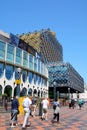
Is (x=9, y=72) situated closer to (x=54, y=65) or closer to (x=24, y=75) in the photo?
(x=24, y=75)

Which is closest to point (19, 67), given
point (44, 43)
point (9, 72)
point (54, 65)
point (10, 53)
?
point (9, 72)

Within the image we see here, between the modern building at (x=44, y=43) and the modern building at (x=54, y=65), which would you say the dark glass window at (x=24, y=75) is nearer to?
the modern building at (x=54, y=65)

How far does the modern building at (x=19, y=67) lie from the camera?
5103 centimetres

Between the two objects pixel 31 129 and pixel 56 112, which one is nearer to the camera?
pixel 31 129

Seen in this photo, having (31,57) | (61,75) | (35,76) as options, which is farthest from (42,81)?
(61,75)

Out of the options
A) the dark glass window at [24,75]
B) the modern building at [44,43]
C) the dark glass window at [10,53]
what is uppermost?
the modern building at [44,43]

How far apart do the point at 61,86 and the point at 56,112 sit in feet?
255

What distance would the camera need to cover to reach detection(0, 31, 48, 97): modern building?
167ft

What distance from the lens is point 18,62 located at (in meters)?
55.7

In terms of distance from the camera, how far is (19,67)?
181 feet

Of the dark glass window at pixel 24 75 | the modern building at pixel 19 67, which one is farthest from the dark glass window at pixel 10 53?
the dark glass window at pixel 24 75

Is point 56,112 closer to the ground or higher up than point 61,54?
closer to the ground

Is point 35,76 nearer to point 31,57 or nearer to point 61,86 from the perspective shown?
point 31,57

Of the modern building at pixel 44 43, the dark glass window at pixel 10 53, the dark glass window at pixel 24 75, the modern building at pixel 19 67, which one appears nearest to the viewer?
the modern building at pixel 19 67
